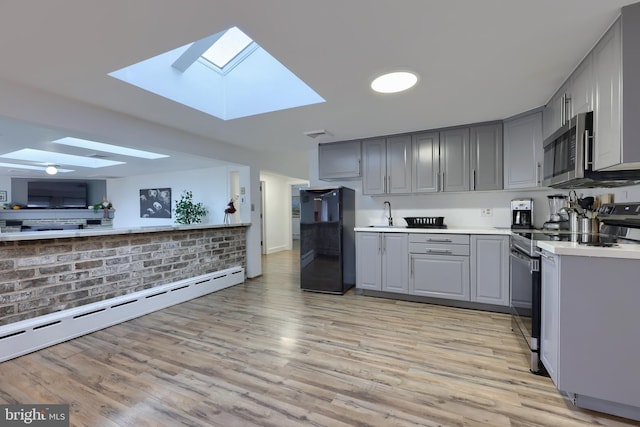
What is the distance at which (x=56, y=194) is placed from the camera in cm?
747

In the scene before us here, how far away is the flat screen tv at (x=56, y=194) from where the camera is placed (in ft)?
24.1

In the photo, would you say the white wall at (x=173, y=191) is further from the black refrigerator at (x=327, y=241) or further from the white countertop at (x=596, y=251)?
the white countertop at (x=596, y=251)

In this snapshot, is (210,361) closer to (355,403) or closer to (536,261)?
(355,403)

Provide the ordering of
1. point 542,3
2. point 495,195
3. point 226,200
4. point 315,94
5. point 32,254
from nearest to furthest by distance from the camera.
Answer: point 542,3, point 32,254, point 315,94, point 495,195, point 226,200

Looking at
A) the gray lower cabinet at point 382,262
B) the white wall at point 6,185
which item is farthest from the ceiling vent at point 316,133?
the white wall at point 6,185

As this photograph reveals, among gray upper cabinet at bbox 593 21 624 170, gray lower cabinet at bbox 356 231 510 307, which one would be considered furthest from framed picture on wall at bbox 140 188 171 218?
gray upper cabinet at bbox 593 21 624 170

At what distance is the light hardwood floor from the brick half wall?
393 mm

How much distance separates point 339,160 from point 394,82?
1967 mm

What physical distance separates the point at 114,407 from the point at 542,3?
10.3ft

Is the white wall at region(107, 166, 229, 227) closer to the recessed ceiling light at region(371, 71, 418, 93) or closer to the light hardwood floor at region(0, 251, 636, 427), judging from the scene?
the light hardwood floor at region(0, 251, 636, 427)

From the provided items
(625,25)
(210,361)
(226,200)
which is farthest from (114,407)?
(226,200)

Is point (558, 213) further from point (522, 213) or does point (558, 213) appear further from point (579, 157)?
point (579, 157)

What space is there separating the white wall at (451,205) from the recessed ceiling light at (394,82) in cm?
200

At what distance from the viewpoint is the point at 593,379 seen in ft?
5.11
